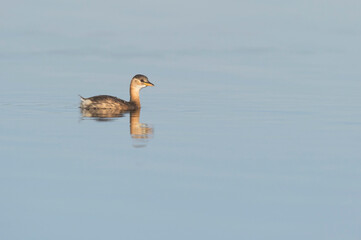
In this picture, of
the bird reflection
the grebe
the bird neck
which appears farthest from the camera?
the bird neck

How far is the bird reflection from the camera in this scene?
50.4ft

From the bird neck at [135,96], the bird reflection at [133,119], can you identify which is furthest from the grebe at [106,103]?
the bird neck at [135,96]

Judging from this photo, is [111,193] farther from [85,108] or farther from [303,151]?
[85,108]

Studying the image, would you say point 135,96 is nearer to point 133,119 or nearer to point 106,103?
point 106,103

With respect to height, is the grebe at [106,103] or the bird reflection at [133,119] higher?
the grebe at [106,103]

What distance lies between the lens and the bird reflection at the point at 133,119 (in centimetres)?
1537

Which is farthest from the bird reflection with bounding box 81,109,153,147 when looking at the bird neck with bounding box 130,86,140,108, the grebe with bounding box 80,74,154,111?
the bird neck with bounding box 130,86,140,108

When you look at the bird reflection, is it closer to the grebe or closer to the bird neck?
the grebe

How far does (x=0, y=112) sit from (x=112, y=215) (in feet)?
35.2

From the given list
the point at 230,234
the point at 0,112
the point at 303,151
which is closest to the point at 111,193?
the point at 230,234

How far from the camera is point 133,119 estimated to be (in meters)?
19.2

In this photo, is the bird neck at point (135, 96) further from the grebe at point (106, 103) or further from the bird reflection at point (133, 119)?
the bird reflection at point (133, 119)

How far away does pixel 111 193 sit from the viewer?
1056 cm

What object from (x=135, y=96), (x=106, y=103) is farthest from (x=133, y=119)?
(x=135, y=96)
